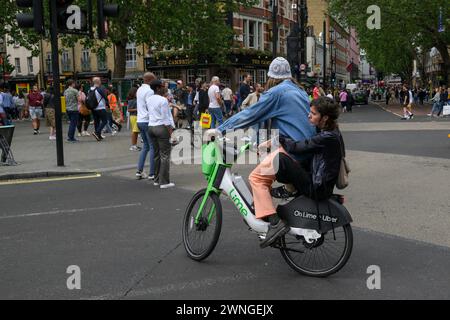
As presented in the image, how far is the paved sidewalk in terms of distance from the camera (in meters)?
10.7

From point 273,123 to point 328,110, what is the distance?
0.61m

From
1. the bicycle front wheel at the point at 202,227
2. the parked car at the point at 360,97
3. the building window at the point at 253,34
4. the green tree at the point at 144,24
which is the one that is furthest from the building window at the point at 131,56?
the bicycle front wheel at the point at 202,227

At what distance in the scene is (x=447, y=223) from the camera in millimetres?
6094

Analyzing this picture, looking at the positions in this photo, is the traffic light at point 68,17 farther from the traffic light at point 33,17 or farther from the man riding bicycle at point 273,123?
the man riding bicycle at point 273,123

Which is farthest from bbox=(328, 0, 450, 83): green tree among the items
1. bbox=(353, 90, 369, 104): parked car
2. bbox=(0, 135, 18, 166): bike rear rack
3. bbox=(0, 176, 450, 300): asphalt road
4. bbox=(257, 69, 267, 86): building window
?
bbox=(0, 176, 450, 300): asphalt road

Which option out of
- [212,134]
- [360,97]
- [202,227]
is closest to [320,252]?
[202,227]

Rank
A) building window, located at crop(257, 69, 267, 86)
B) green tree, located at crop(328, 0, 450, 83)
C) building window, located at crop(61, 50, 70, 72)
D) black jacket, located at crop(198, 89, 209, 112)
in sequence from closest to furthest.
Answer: black jacket, located at crop(198, 89, 209, 112) → green tree, located at crop(328, 0, 450, 83) → building window, located at crop(257, 69, 267, 86) → building window, located at crop(61, 50, 70, 72)

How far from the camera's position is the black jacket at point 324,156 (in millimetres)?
4254

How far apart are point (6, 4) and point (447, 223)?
86.8 ft

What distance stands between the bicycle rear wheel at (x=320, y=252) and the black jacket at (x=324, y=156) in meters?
0.34

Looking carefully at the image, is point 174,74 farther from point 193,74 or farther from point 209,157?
point 209,157

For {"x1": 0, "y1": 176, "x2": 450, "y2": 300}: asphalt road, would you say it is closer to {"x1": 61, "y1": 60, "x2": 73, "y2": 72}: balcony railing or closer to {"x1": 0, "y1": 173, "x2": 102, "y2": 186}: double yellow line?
{"x1": 0, "y1": 173, "x2": 102, "y2": 186}: double yellow line

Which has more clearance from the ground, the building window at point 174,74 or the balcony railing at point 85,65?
the balcony railing at point 85,65

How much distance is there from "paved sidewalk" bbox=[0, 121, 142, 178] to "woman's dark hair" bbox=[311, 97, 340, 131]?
7.04m
